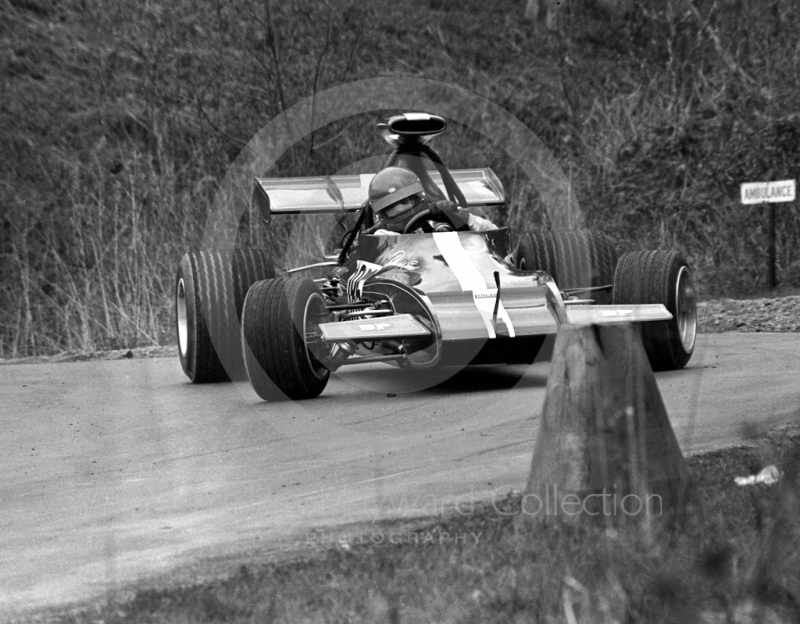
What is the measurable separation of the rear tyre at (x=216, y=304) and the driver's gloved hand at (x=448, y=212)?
4.58 ft

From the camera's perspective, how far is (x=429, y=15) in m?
36.8

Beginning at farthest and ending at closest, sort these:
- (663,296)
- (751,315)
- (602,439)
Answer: (751,315)
(663,296)
(602,439)

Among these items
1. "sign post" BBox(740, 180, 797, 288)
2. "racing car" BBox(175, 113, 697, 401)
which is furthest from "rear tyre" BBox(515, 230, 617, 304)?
"sign post" BBox(740, 180, 797, 288)

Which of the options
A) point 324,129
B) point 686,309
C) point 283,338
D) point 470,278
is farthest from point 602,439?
point 324,129

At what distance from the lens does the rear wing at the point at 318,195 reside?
11.9 m

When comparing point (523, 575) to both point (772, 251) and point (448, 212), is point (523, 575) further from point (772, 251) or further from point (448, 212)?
point (772, 251)

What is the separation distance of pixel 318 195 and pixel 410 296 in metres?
2.85

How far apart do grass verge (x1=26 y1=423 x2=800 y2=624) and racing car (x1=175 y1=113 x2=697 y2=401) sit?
3554 mm

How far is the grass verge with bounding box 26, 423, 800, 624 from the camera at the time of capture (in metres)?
3.02

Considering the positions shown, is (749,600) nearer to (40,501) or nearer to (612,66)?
(40,501)

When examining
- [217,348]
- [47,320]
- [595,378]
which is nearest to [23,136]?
[47,320]

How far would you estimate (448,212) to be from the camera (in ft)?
35.5

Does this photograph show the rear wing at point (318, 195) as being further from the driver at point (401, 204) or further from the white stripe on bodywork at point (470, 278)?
the white stripe on bodywork at point (470, 278)

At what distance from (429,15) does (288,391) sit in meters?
28.8
